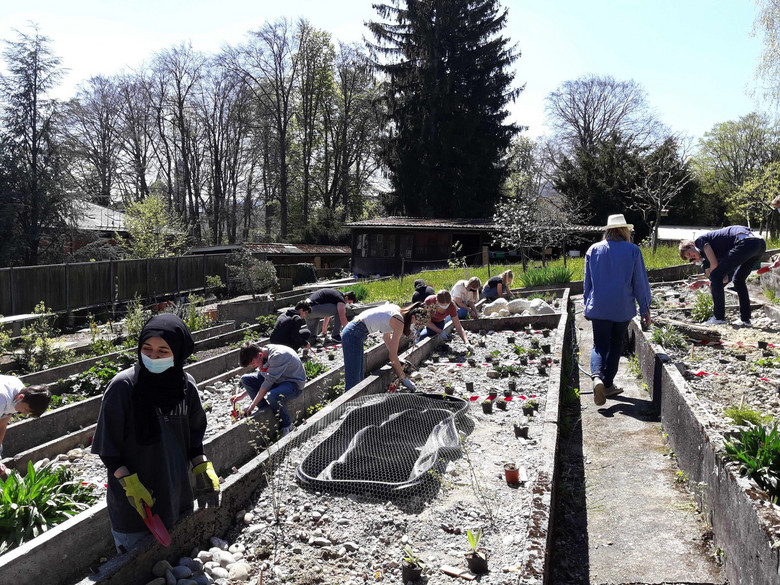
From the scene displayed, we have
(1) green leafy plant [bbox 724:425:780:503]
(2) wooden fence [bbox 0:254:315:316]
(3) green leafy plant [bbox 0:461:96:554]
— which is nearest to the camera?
(1) green leafy plant [bbox 724:425:780:503]

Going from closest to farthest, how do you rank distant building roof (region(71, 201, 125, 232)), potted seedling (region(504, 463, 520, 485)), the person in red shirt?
potted seedling (region(504, 463, 520, 485))
the person in red shirt
distant building roof (region(71, 201, 125, 232))

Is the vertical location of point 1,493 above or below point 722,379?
below

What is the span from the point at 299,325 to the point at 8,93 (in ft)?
73.9

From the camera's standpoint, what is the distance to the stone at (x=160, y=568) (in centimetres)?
333

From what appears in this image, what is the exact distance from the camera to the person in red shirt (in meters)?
8.73

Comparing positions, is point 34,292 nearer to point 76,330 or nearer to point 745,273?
point 76,330

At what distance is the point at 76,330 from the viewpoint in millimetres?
16984

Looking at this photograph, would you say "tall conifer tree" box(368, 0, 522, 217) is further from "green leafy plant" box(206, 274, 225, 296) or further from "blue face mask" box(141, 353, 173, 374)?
"blue face mask" box(141, 353, 173, 374)

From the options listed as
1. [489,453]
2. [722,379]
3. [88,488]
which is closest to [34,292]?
[88,488]

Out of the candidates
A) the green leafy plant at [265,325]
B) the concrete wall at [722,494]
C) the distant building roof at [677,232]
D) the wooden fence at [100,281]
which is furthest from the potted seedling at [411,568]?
the distant building roof at [677,232]

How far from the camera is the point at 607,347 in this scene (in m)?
5.97

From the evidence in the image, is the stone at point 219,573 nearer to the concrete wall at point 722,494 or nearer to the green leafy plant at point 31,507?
the green leafy plant at point 31,507

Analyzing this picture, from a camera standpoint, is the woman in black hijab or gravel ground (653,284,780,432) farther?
gravel ground (653,284,780,432)

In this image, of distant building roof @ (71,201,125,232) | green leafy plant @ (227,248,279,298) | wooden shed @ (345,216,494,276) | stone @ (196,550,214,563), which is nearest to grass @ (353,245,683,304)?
green leafy plant @ (227,248,279,298)
